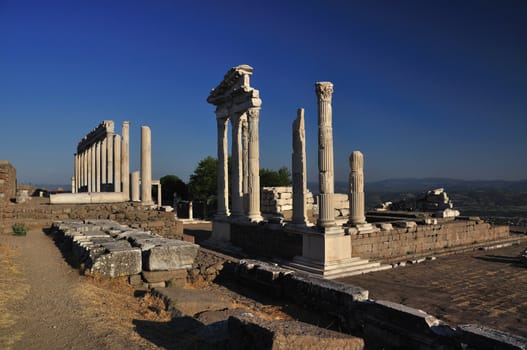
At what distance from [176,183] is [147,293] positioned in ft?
133

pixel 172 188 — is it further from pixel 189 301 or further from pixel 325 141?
pixel 189 301

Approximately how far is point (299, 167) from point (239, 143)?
3991 mm

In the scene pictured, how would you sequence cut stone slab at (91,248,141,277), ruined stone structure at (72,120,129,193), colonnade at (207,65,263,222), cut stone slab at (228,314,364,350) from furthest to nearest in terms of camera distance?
ruined stone structure at (72,120,129,193)
colonnade at (207,65,263,222)
cut stone slab at (91,248,141,277)
cut stone slab at (228,314,364,350)

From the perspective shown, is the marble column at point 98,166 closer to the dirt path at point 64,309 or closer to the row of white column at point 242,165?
the row of white column at point 242,165

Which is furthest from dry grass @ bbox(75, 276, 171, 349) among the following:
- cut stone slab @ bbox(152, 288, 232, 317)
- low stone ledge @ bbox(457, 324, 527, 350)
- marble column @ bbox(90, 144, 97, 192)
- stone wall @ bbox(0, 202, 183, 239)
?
marble column @ bbox(90, 144, 97, 192)

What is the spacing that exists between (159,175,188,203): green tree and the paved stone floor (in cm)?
3551

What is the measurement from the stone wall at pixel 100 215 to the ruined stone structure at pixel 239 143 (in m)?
2.21

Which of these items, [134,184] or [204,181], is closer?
[134,184]

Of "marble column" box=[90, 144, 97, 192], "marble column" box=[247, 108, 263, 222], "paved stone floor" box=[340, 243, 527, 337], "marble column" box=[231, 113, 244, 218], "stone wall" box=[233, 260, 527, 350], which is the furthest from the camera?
"marble column" box=[90, 144, 97, 192]

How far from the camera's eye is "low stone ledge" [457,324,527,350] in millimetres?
4785

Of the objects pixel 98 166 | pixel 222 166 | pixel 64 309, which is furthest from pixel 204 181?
pixel 64 309

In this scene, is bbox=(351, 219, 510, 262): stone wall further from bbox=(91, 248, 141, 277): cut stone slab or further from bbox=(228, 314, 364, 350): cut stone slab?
bbox=(228, 314, 364, 350): cut stone slab

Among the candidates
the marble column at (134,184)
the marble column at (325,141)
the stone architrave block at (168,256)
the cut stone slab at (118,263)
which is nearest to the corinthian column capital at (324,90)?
the marble column at (325,141)

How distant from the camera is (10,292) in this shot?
5.86m
